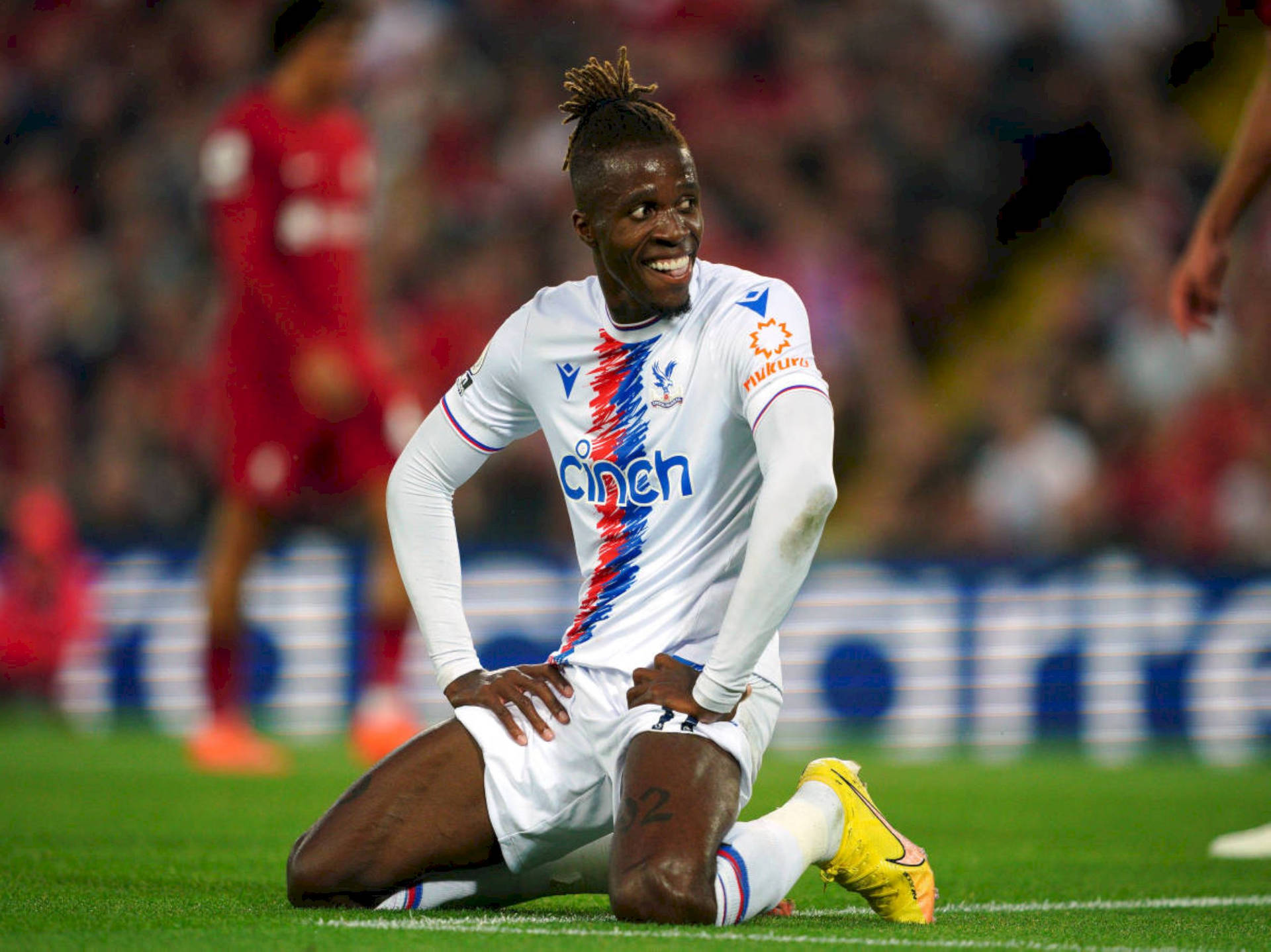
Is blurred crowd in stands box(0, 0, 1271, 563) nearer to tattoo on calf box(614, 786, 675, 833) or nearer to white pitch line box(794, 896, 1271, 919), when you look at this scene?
white pitch line box(794, 896, 1271, 919)

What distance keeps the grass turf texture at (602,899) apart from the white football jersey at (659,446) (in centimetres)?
66

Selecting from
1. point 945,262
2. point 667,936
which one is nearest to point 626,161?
point 667,936

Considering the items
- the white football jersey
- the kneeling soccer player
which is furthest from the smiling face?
the white football jersey

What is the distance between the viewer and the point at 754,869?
3.76 meters

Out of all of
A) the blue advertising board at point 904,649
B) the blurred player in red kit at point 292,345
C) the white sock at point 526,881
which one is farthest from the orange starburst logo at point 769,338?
the blue advertising board at point 904,649

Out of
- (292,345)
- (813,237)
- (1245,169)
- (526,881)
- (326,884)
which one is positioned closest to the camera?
(326,884)

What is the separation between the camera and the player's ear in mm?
4164

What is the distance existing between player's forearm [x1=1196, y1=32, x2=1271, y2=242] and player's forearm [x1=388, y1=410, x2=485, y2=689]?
2035 mm

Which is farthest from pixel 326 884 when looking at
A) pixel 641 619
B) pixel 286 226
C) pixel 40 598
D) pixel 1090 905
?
pixel 40 598

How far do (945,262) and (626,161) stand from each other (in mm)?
8395

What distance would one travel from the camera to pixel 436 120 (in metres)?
13.5

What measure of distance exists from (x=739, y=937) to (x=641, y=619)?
0.86m

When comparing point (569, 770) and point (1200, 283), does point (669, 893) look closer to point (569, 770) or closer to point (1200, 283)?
point (569, 770)

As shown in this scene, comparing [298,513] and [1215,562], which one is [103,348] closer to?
[298,513]
